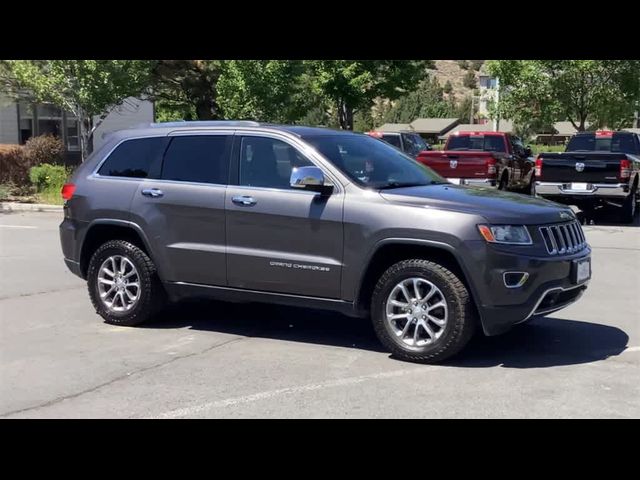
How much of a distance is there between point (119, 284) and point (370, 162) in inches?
104

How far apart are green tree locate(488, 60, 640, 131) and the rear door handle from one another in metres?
19.6

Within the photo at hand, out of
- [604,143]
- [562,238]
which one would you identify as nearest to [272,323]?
[562,238]

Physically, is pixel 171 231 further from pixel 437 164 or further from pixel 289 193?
pixel 437 164

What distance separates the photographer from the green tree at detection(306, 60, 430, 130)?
24766 mm

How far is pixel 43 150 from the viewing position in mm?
20812

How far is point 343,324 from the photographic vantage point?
7254 millimetres

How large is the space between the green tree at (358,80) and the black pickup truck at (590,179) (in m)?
10.2

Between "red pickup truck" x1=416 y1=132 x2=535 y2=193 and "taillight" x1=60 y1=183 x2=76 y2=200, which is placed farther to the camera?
"red pickup truck" x1=416 y1=132 x2=535 y2=193

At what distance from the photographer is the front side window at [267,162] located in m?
6.39

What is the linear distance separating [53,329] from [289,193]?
2.67 metres

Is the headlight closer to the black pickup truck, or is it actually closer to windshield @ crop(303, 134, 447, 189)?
windshield @ crop(303, 134, 447, 189)

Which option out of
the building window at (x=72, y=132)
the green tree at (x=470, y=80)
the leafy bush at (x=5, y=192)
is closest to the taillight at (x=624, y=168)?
the leafy bush at (x=5, y=192)

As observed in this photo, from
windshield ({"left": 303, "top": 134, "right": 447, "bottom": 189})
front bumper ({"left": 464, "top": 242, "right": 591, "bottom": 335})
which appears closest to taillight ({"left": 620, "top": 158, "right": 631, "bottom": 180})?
windshield ({"left": 303, "top": 134, "right": 447, "bottom": 189})

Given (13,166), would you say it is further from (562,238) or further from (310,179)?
(562,238)
